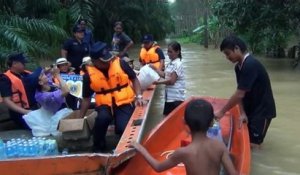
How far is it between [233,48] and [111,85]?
1415mm

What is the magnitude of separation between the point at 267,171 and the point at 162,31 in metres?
36.8

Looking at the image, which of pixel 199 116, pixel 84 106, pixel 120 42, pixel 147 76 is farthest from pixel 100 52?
pixel 120 42

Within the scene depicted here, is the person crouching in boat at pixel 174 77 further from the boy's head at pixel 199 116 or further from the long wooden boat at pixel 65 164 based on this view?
the boy's head at pixel 199 116

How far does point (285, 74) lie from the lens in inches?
591

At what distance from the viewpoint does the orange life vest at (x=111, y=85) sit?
581 cm

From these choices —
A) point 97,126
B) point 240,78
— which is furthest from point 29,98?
point 240,78

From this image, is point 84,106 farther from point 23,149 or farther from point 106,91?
point 23,149

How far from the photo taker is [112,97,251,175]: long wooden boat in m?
4.53

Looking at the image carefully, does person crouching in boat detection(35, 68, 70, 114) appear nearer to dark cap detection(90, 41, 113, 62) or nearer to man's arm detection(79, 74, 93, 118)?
man's arm detection(79, 74, 93, 118)

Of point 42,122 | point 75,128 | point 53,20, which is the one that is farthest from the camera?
point 53,20

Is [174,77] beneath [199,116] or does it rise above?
beneath

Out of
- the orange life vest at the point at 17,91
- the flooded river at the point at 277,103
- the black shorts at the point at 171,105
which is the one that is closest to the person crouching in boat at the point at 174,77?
the black shorts at the point at 171,105

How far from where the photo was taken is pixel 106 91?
589 cm

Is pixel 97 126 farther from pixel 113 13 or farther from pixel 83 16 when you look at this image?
pixel 113 13
